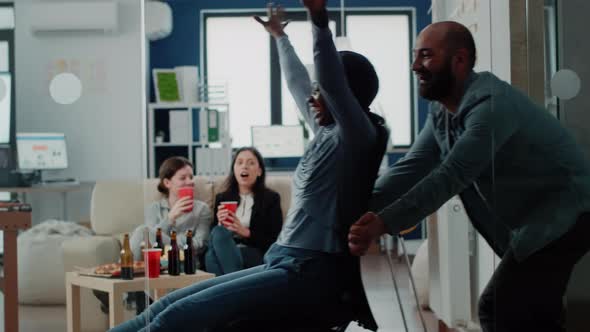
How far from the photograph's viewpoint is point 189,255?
→ 1.65 meters

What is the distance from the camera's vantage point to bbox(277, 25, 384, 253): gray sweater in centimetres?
→ 150

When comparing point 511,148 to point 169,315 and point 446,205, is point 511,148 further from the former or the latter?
point 169,315

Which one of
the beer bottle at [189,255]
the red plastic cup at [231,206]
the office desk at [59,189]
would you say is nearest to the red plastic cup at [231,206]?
the red plastic cup at [231,206]

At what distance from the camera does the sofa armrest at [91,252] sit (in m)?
1.96

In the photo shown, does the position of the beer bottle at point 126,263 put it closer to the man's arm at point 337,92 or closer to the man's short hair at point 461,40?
the man's arm at point 337,92

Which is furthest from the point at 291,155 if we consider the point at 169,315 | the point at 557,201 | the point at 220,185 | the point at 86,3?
the point at 86,3

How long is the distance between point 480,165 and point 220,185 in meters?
0.62

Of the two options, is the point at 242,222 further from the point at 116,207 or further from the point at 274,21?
the point at 116,207

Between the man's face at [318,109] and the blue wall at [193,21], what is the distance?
0.24 meters

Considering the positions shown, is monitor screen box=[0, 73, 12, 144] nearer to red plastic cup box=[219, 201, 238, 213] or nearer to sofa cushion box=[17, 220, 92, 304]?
sofa cushion box=[17, 220, 92, 304]

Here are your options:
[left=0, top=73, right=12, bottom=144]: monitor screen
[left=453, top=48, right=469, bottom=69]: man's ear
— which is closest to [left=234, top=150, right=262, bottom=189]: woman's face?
[left=453, top=48, right=469, bottom=69]: man's ear

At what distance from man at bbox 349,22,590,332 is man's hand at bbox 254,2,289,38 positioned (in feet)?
1.04

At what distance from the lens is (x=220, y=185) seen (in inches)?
64.1

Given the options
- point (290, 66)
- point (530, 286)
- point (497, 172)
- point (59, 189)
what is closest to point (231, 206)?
point (290, 66)
